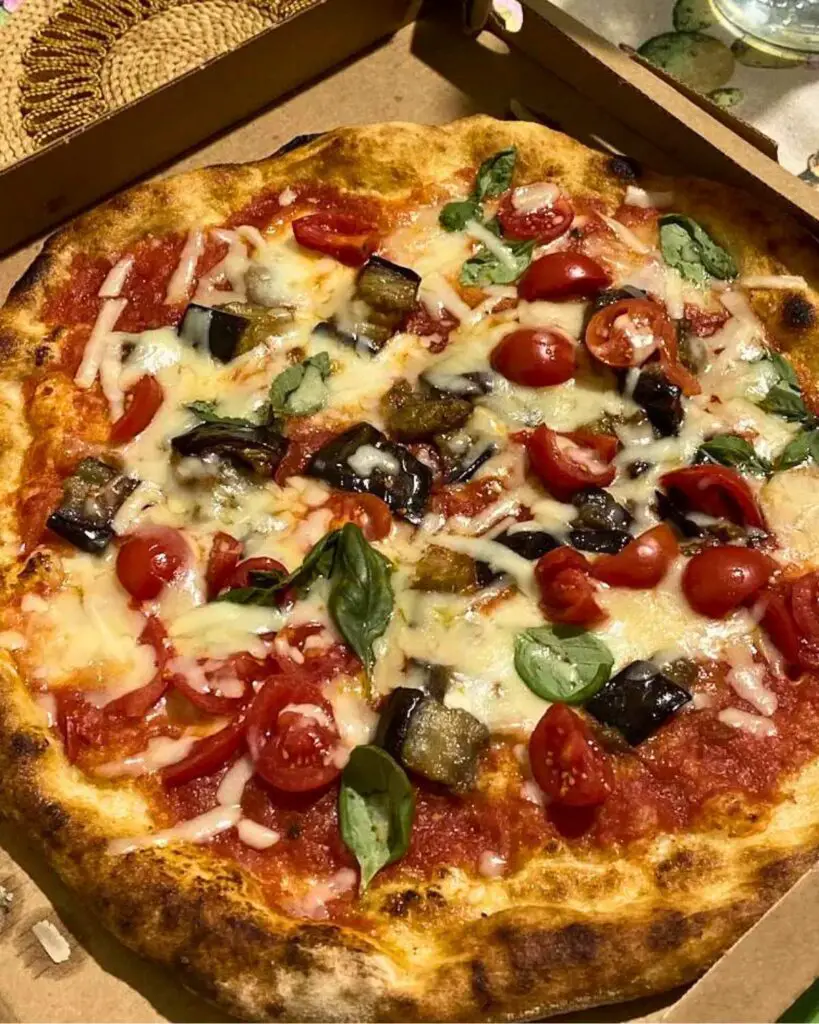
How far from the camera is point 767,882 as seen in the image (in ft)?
8.59

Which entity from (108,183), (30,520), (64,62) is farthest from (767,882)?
(64,62)

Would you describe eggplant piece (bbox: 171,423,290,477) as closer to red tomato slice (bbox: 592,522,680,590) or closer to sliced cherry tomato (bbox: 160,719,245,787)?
sliced cherry tomato (bbox: 160,719,245,787)

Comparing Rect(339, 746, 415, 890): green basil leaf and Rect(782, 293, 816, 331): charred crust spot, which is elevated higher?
Rect(782, 293, 816, 331): charred crust spot

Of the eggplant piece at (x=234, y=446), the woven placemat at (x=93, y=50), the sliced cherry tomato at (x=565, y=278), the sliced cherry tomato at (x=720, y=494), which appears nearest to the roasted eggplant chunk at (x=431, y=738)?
the eggplant piece at (x=234, y=446)

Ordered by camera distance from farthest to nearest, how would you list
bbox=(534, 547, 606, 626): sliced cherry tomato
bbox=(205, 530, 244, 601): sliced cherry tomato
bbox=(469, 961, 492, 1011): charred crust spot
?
bbox=(205, 530, 244, 601): sliced cherry tomato
bbox=(534, 547, 606, 626): sliced cherry tomato
bbox=(469, 961, 492, 1011): charred crust spot

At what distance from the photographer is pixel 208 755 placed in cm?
283

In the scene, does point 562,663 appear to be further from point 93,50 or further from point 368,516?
point 93,50

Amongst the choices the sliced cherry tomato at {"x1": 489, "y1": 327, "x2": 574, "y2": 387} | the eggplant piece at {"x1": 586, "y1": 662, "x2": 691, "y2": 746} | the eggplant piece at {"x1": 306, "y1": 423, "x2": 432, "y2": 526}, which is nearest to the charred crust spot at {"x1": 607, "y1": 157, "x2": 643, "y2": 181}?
the sliced cherry tomato at {"x1": 489, "y1": 327, "x2": 574, "y2": 387}

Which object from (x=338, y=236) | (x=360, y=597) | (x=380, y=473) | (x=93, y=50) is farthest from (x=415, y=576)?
(x=93, y=50)

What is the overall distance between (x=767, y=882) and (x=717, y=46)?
3.35m

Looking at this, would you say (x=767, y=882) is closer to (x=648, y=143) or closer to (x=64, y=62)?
(x=648, y=143)

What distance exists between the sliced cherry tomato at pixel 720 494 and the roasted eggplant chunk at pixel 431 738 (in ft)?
3.00

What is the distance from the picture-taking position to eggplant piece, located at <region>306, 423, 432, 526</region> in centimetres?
324

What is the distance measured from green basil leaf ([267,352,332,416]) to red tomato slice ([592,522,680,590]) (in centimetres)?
96
